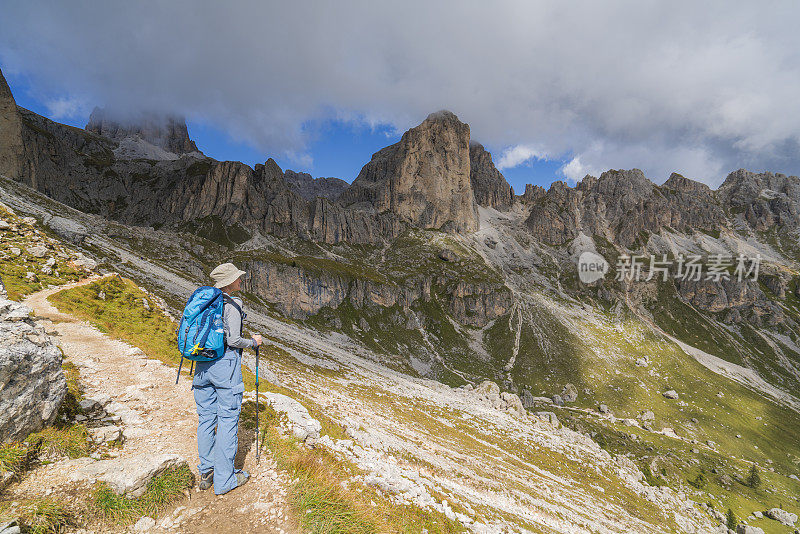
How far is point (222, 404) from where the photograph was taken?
689 cm

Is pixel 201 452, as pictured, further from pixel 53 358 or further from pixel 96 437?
pixel 53 358

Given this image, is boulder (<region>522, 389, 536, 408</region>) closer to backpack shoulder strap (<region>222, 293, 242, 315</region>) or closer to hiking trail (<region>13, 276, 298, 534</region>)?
hiking trail (<region>13, 276, 298, 534</region>)

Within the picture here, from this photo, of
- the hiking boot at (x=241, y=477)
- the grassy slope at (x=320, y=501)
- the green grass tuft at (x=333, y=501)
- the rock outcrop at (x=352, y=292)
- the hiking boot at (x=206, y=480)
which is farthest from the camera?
the rock outcrop at (x=352, y=292)

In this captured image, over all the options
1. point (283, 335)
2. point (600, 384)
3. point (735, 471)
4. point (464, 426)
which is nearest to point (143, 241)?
point (283, 335)

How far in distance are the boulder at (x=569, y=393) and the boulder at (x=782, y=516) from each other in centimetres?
6019

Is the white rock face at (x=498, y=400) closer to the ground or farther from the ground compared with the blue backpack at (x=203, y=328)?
closer to the ground

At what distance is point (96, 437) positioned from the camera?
21.5ft

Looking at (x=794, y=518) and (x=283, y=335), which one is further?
(x=283, y=335)

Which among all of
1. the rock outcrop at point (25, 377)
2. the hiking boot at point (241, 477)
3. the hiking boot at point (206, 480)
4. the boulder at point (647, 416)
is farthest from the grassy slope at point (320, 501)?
the boulder at point (647, 416)

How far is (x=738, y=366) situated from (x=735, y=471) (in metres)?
129

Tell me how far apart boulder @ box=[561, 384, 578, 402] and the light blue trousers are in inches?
6039

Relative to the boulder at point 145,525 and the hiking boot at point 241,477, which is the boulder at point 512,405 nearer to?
the hiking boot at point 241,477

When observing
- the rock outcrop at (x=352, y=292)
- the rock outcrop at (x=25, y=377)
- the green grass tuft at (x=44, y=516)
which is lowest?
the rock outcrop at (x=352, y=292)

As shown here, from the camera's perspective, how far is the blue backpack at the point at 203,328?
6.48 meters
